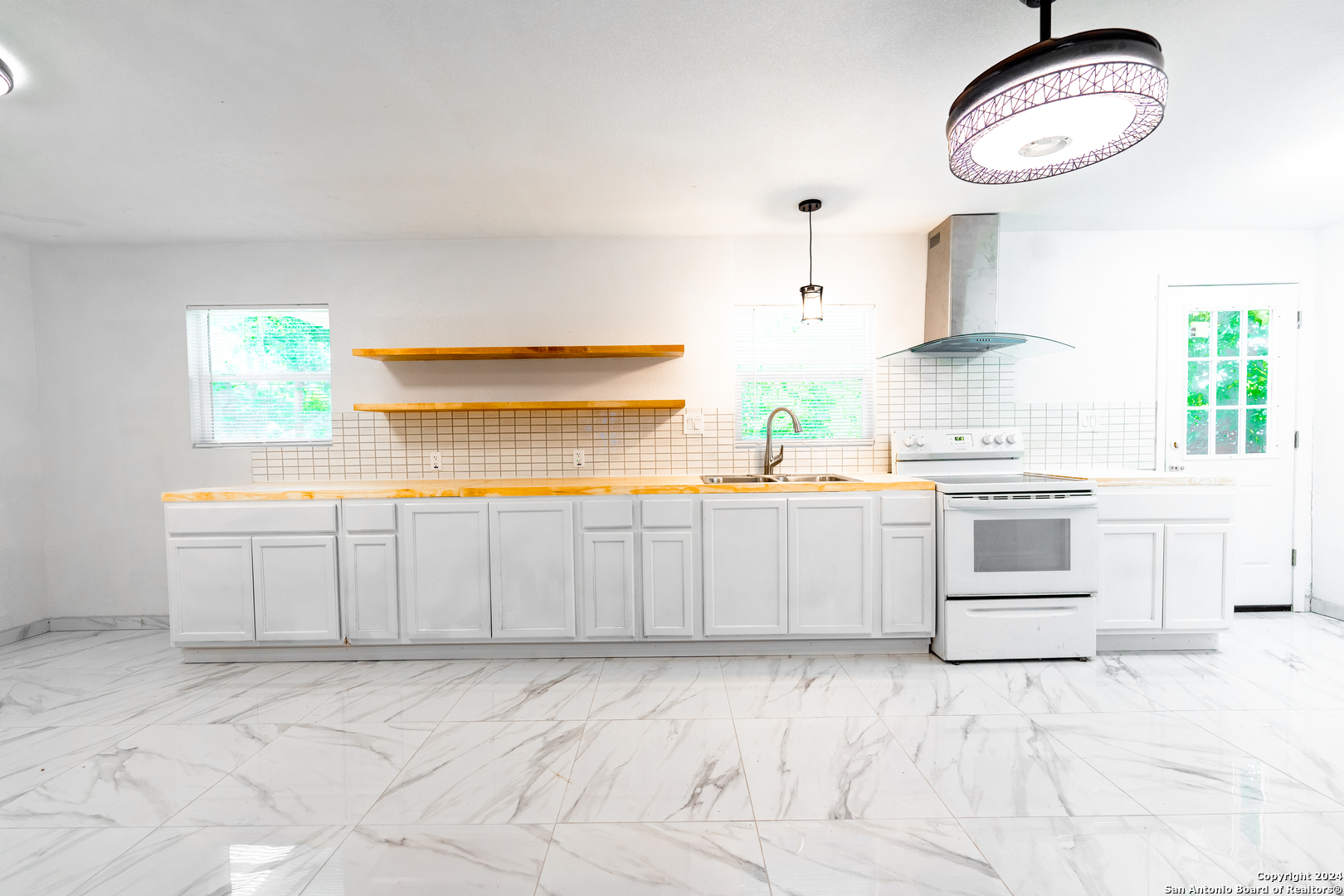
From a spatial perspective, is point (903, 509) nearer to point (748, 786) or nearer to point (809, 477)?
point (809, 477)

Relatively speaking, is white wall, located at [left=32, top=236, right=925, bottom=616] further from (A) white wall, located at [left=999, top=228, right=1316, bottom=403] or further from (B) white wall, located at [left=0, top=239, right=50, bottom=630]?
Answer: (A) white wall, located at [left=999, top=228, right=1316, bottom=403]

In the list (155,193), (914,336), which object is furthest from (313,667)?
(914,336)

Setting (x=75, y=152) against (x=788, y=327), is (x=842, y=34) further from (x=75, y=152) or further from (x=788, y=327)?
(x=75, y=152)

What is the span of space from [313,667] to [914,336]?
3776 millimetres

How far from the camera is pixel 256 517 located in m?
2.79

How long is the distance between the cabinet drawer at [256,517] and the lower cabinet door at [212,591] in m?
0.06

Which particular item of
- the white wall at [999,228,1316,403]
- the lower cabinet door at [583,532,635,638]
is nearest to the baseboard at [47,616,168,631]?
the lower cabinet door at [583,532,635,638]

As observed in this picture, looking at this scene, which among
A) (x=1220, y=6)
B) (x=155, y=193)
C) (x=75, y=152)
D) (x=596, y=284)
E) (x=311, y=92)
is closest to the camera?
(x=1220, y=6)

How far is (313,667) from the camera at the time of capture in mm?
2779

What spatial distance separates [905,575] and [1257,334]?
9.26 ft

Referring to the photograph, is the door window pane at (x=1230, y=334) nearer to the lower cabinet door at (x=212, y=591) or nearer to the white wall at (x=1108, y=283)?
the white wall at (x=1108, y=283)

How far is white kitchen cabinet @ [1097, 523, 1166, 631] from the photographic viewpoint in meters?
2.78

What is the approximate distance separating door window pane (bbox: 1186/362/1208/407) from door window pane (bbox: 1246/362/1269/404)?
0.24 m

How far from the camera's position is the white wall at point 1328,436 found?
10.7ft
